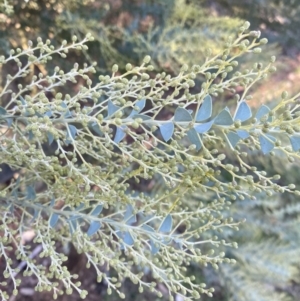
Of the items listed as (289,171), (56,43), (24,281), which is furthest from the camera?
(24,281)

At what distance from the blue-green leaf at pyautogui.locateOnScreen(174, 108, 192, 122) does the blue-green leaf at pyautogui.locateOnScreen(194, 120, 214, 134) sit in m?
0.02

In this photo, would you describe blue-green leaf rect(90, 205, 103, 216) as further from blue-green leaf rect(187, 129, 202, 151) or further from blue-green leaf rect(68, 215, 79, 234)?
blue-green leaf rect(187, 129, 202, 151)

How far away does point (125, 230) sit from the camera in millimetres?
731

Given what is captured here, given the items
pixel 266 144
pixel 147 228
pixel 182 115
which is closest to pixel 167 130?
pixel 182 115

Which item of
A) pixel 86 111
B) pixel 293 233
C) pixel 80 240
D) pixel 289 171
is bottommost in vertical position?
pixel 293 233

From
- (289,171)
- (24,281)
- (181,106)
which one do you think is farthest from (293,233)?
(181,106)

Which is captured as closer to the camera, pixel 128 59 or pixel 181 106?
pixel 181 106

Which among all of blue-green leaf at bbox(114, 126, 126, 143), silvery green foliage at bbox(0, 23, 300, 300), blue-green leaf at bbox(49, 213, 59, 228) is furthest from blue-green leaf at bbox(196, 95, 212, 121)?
blue-green leaf at bbox(49, 213, 59, 228)

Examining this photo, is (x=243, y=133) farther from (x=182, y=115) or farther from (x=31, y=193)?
(x=31, y=193)

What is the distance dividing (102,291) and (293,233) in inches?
33.8

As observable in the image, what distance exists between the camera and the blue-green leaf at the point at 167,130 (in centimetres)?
57

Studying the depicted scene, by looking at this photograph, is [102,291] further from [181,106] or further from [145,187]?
[181,106]

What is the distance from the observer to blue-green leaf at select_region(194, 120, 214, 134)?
1.80 ft

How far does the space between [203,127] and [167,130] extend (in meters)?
0.05
